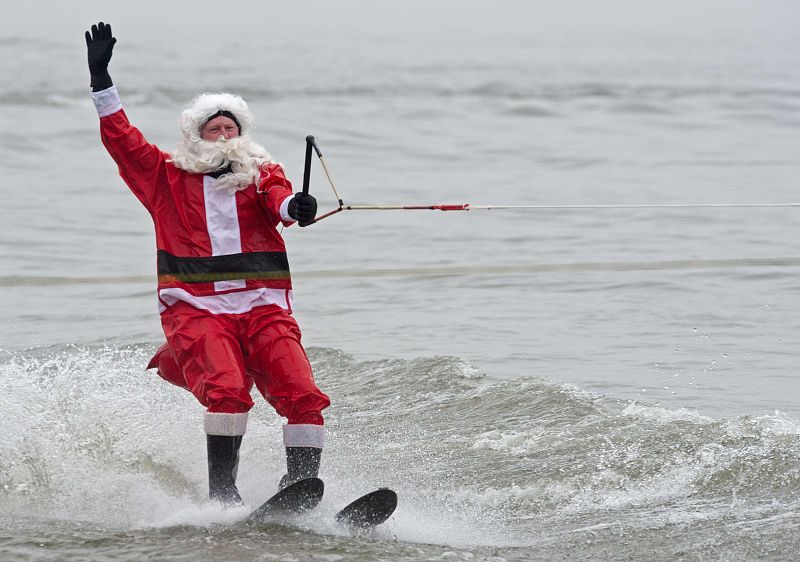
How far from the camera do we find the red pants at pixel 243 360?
5215 mm

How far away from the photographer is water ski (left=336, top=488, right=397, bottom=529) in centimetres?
491

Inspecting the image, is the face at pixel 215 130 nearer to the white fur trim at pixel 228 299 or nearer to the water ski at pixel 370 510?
the white fur trim at pixel 228 299

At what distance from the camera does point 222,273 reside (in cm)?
542

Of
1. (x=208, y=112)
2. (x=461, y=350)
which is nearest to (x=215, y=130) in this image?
(x=208, y=112)

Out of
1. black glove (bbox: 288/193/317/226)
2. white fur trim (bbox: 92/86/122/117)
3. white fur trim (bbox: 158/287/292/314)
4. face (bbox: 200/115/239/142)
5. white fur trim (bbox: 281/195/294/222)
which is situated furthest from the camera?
face (bbox: 200/115/239/142)

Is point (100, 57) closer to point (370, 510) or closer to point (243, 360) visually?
point (243, 360)

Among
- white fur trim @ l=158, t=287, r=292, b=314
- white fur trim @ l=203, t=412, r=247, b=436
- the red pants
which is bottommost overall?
white fur trim @ l=203, t=412, r=247, b=436

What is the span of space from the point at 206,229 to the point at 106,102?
25.6 inches

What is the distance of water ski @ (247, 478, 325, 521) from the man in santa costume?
21 cm

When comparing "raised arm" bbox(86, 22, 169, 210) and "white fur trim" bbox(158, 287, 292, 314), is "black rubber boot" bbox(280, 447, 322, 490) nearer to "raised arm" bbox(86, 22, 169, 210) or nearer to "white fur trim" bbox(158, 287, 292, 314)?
"white fur trim" bbox(158, 287, 292, 314)

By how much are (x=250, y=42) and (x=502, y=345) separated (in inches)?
1647

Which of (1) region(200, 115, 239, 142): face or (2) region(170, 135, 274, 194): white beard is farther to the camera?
(1) region(200, 115, 239, 142): face

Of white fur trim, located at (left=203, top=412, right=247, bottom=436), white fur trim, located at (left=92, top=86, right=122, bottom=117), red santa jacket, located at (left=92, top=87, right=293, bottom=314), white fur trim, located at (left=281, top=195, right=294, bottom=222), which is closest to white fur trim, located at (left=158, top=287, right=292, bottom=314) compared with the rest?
red santa jacket, located at (left=92, top=87, right=293, bottom=314)

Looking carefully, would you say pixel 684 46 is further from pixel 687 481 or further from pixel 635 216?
pixel 687 481
